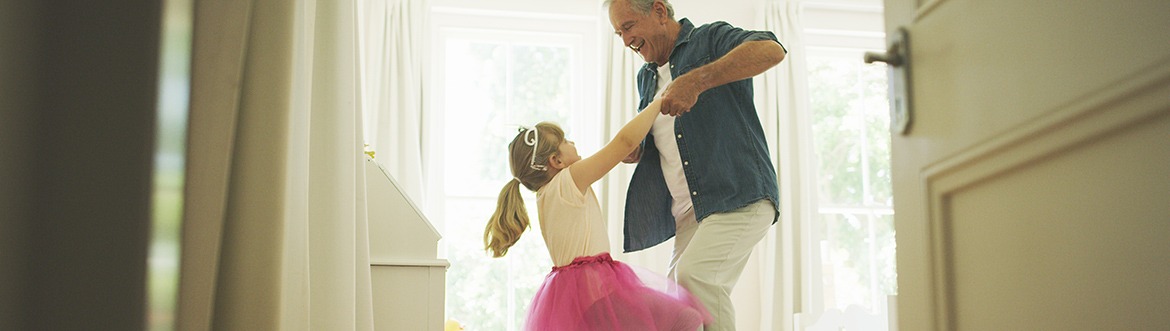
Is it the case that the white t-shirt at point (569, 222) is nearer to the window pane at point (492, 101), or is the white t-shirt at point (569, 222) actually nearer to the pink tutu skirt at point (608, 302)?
the pink tutu skirt at point (608, 302)

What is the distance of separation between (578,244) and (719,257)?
1.27 ft

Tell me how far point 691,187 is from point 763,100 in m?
2.54

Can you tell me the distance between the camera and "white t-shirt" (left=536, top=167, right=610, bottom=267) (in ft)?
7.97

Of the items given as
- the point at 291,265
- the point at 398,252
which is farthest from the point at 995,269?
the point at 398,252

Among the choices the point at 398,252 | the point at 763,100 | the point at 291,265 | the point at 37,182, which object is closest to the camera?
the point at 37,182

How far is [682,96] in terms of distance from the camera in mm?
2244

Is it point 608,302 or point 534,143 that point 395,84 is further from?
Answer: point 608,302

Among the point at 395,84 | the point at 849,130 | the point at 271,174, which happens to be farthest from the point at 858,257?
the point at 271,174

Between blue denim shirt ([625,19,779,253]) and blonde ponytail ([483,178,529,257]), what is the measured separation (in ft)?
1.02

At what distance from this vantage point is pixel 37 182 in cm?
19

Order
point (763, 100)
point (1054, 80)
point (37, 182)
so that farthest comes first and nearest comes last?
1. point (763, 100)
2. point (1054, 80)
3. point (37, 182)

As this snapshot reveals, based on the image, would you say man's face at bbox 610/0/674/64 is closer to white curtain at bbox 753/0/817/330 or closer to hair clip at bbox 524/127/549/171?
hair clip at bbox 524/127/549/171

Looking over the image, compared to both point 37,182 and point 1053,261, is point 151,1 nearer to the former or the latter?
point 37,182

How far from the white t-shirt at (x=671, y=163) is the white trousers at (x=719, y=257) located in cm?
15
